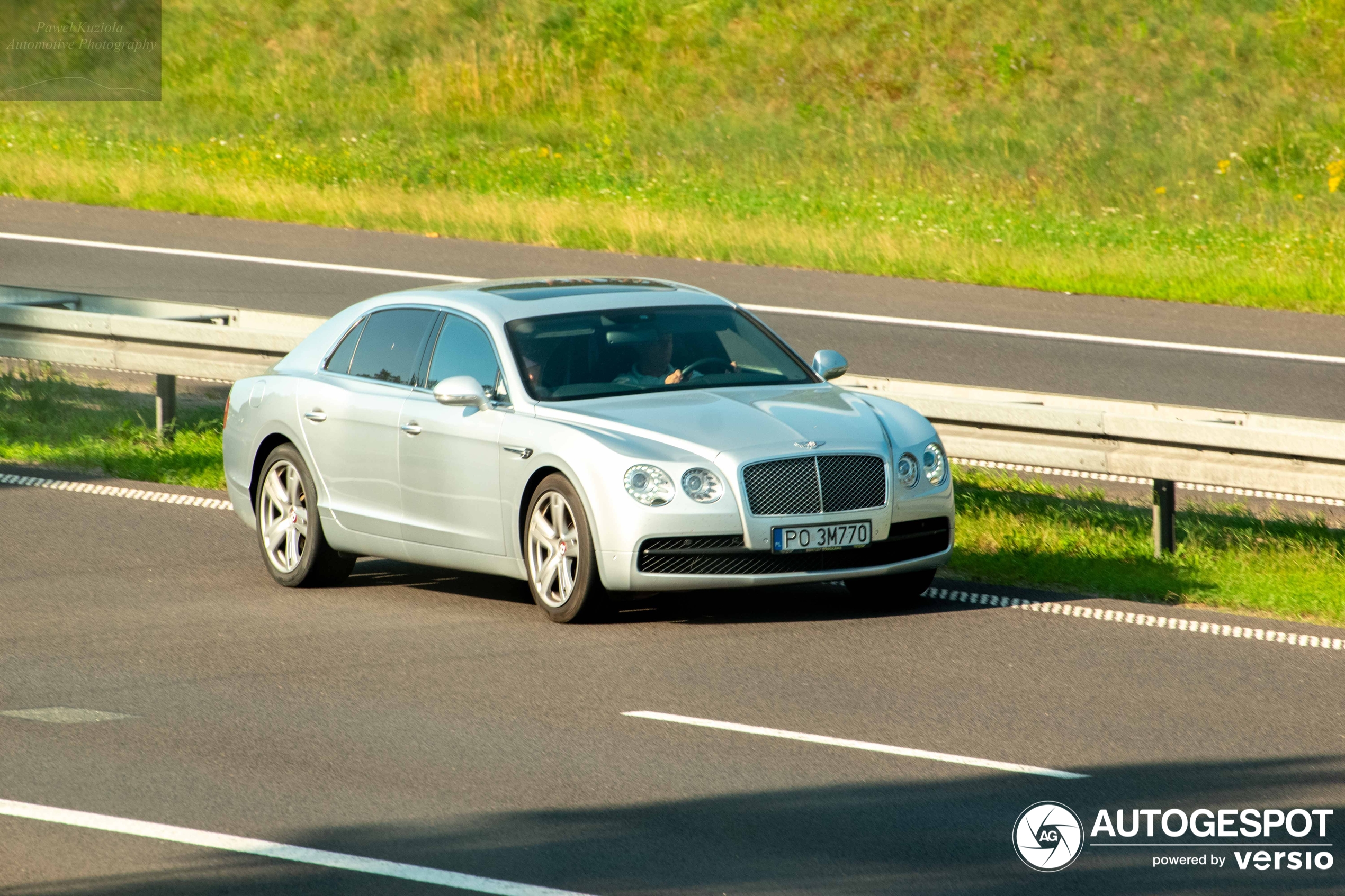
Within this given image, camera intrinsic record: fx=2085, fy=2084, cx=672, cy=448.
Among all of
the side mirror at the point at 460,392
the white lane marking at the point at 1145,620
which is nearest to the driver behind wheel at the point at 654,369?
the side mirror at the point at 460,392

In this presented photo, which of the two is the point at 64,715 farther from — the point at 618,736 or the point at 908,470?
the point at 908,470

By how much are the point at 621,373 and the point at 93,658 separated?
9.66ft

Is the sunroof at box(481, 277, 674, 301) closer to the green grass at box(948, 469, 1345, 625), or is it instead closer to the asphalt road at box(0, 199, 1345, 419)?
the green grass at box(948, 469, 1345, 625)

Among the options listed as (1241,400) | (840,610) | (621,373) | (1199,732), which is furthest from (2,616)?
(1241,400)

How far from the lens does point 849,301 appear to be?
825 inches

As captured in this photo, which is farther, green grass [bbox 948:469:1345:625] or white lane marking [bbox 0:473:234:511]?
A: white lane marking [bbox 0:473:234:511]

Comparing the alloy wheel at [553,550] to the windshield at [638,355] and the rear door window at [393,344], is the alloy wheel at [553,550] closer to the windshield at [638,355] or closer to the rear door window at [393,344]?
the windshield at [638,355]

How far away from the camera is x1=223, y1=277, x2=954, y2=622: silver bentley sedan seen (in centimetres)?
950

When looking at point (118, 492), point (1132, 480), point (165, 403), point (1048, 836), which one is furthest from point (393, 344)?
point (1048, 836)

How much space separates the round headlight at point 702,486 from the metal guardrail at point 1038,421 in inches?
98.1

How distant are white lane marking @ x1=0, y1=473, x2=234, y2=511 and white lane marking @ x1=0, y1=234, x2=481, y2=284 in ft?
26.2

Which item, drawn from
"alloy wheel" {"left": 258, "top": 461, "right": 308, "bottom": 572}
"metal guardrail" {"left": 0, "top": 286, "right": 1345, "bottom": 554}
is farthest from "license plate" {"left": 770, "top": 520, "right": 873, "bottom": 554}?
"alloy wheel" {"left": 258, "top": 461, "right": 308, "bottom": 572}

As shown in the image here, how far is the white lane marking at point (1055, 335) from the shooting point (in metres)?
18.2

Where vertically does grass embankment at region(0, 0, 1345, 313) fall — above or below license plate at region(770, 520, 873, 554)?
above
